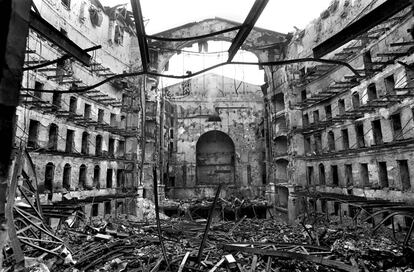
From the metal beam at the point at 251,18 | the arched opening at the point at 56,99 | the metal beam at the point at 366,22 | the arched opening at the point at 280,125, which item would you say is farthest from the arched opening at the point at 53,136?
the arched opening at the point at 280,125

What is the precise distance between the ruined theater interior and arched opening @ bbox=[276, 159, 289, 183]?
11 cm

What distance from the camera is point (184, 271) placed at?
8047 millimetres

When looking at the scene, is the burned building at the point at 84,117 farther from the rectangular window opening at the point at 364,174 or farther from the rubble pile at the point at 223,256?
the rectangular window opening at the point at 364,174

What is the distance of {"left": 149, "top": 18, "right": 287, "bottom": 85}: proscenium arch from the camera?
29.6 m

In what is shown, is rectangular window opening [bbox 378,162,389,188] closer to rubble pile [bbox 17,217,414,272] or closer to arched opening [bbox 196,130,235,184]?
rubble pile [bbox 17,217,414,272]

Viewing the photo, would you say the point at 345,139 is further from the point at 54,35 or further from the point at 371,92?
the point at 54,35

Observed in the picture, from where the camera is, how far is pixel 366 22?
3.14 m

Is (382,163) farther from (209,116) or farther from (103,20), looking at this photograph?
(103,20)

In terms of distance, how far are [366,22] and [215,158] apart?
36.8m

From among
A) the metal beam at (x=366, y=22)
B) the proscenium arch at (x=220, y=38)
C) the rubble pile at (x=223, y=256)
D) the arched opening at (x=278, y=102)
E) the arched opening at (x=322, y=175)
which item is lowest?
the rubble pile at (x=223, y=256)

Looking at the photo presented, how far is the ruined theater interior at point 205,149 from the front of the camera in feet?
27.6

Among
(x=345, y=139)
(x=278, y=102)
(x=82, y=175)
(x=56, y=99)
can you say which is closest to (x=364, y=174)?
(x=345, y=139)

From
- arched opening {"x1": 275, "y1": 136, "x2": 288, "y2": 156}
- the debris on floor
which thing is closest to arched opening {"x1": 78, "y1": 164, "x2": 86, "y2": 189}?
the debris on floor

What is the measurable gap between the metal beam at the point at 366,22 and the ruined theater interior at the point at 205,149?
0.05 ft
